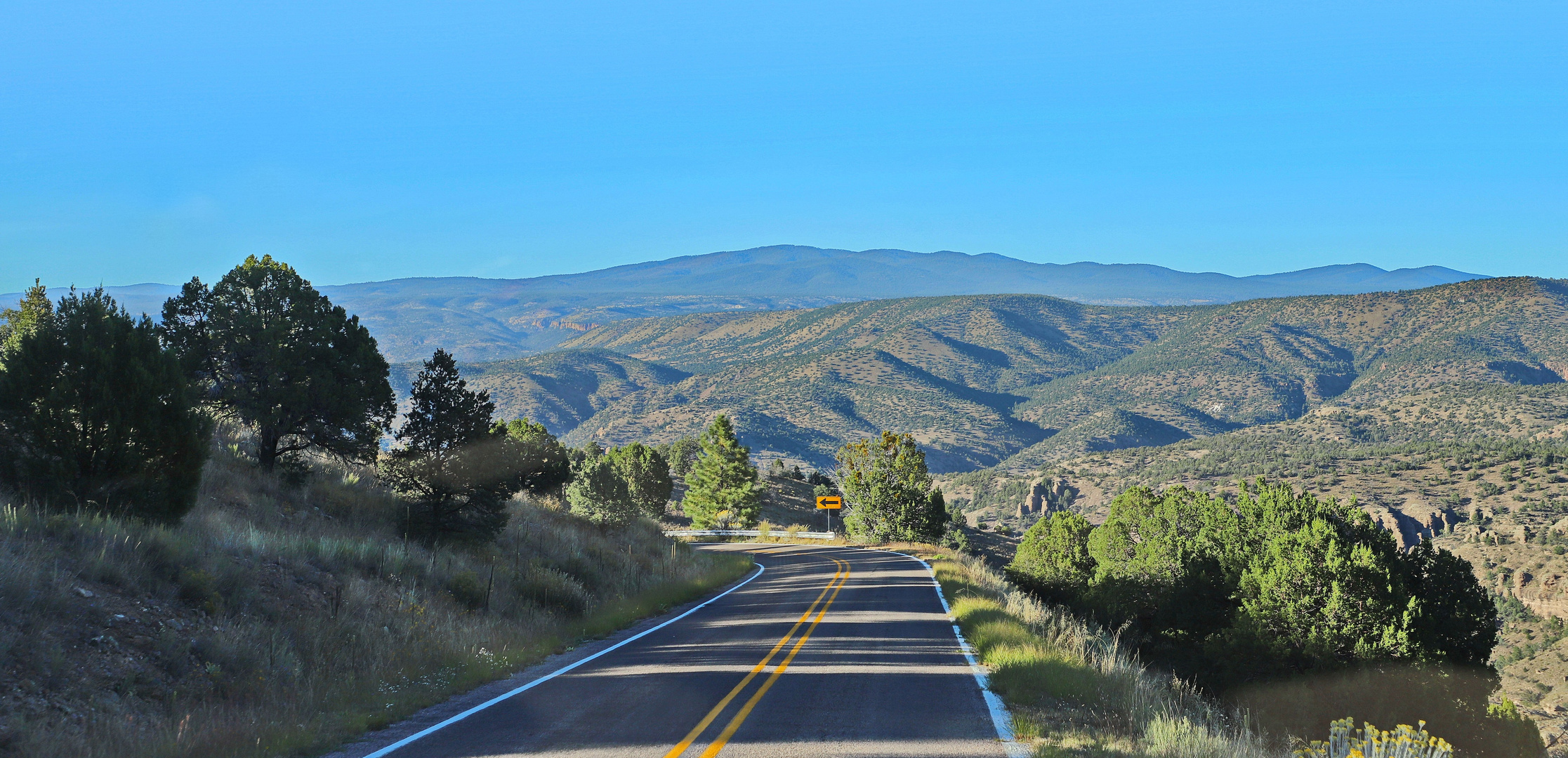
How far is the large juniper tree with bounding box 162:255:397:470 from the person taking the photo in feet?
66.8

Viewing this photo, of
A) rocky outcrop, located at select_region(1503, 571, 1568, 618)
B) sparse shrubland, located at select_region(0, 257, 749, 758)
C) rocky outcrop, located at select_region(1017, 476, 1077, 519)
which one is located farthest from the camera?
rocky outcrop, located at select_region(1017, 476, 1077, 519)

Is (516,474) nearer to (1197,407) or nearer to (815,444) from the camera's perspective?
(815,444)

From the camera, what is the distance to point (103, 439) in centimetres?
1197

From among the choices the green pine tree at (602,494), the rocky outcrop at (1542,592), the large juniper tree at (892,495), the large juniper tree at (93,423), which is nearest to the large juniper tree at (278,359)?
the large juniper tree at (93,423)

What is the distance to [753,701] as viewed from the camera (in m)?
9.97

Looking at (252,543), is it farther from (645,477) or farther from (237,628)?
(645,477)

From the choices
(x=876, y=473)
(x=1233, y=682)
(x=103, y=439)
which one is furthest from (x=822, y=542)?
(x=103, y=439)

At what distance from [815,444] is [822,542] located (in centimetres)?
11930

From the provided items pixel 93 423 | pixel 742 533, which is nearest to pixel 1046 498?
pixel 742 533

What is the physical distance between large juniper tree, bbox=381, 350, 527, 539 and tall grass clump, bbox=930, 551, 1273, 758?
10.8 meters

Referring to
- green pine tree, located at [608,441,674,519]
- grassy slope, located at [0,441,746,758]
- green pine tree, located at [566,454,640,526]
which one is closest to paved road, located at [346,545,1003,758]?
grassy slope, located at [0,441,746,758]

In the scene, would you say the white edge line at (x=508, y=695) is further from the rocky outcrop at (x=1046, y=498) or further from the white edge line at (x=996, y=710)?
the rocky outcrop at (x=1046, y=498)

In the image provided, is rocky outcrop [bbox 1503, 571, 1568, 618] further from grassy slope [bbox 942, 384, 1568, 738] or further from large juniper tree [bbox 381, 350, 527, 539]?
large juniper tree [bbox 381, 350, 527, 539]

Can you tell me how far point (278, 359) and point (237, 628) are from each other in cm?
1186
